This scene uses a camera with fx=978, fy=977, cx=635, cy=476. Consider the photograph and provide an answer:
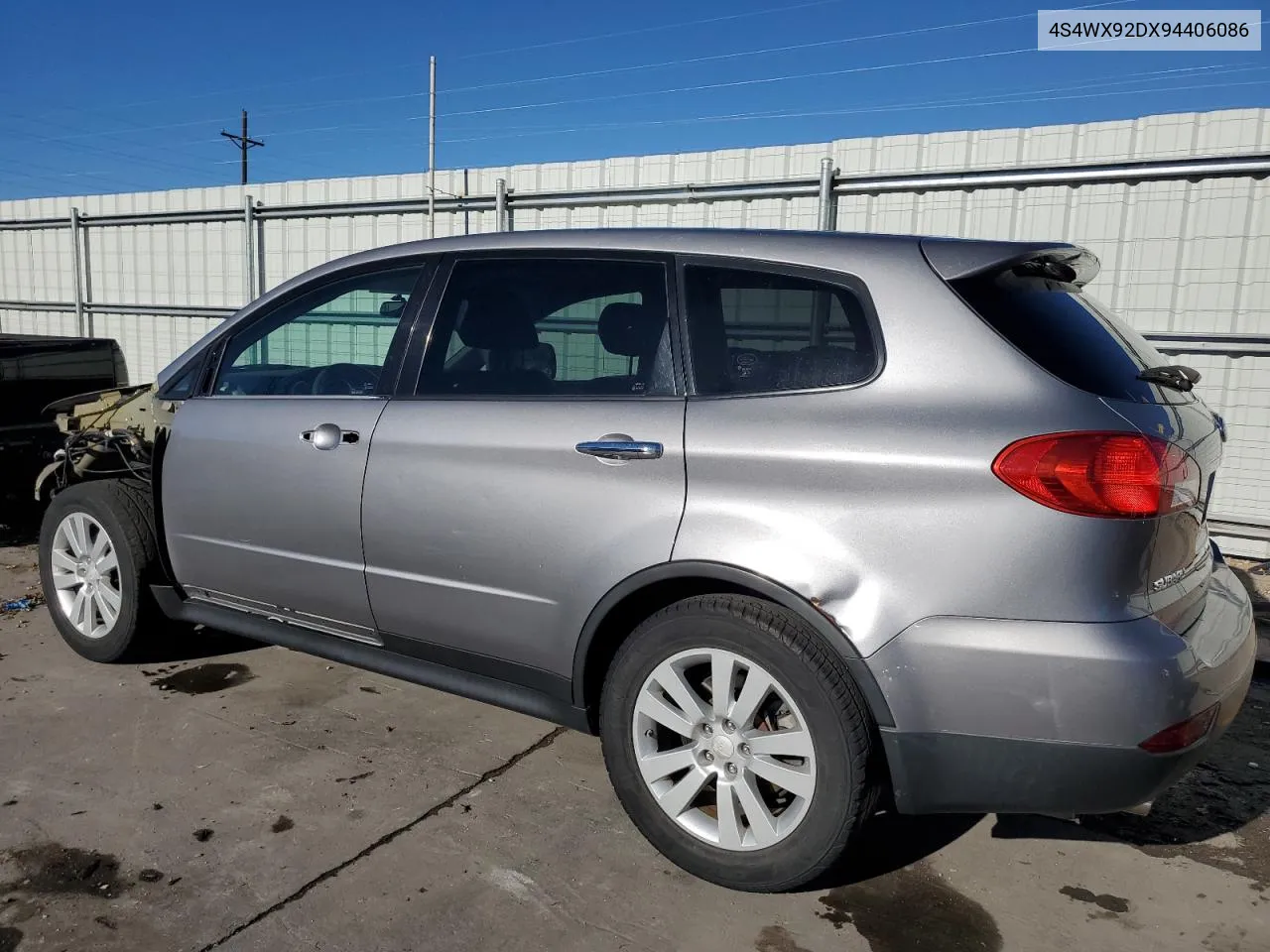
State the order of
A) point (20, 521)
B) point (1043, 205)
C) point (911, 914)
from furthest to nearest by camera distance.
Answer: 1. point (20, 521)
2. point (1043, 205)
3. point (911, 914)

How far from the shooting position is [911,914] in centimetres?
254

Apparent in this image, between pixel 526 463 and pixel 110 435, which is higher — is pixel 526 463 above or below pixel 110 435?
above

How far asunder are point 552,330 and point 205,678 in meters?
2.19

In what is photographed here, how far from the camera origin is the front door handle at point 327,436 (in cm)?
318

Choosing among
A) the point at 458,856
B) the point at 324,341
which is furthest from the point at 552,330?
the point at 458,856

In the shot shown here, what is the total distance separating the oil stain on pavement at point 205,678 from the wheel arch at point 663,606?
1894mm

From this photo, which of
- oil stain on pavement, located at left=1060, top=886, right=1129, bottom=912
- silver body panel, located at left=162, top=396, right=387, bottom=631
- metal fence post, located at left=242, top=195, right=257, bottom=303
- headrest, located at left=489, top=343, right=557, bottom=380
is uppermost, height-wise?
metal fence post, located at left=242, top=195, right=257, bottom=303

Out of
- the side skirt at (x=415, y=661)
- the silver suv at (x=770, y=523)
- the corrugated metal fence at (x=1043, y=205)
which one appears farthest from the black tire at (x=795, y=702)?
the corrugated metal fence at (x=1043, y=205)

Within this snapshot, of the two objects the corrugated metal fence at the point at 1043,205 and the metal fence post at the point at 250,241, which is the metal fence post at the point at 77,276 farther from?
the corrugated metal fence at the point at 1043,205

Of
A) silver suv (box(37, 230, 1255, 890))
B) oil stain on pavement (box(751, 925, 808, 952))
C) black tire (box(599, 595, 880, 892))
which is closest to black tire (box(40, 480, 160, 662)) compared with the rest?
silver suv (box(37, 230, 1255, 890))

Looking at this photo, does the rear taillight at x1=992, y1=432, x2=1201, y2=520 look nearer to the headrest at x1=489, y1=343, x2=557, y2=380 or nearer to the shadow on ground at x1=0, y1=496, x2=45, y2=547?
the headrest at x1=489, y1=343, x2=557, y2=380

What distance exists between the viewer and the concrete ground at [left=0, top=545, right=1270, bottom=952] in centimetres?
243

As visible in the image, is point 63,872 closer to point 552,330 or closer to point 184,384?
point 184,384

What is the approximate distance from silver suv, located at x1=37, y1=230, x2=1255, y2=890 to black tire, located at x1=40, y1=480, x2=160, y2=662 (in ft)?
2.04
